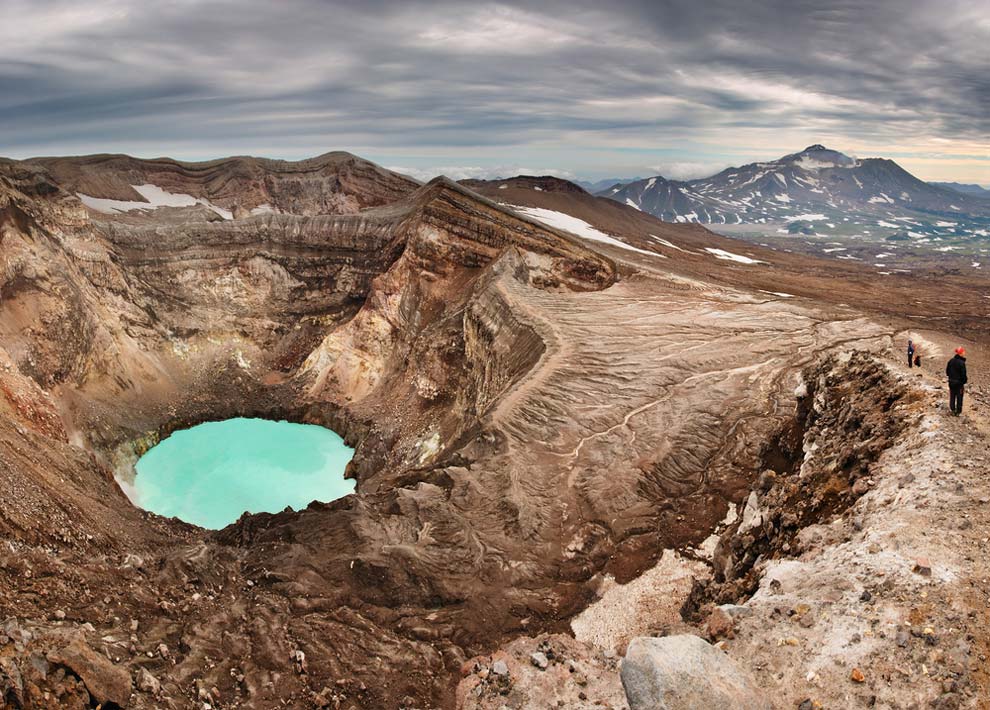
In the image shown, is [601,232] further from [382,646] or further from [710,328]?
[382,646]

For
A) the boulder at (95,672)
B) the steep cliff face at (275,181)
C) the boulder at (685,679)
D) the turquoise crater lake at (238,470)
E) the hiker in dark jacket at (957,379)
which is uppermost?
the steep cliff face at (275,181)

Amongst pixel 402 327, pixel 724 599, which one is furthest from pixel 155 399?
pixel 724 599

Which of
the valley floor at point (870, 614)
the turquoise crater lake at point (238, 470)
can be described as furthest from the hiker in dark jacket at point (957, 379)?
the turquoise crater lake at point (238, 470)

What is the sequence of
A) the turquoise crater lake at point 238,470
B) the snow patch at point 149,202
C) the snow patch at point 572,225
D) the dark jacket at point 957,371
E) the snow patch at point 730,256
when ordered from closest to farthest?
1. the dark jacket at point 957,371
2. the turquoise crater lake at point 238,470
3. the snow patch at point 572,225
4. the snow patch at point 149,202
5. the snow patch at point 730,256

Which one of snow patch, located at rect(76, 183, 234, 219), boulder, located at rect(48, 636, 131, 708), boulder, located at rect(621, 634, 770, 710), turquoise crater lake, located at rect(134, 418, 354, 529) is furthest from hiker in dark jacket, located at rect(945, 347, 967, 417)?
snow patch, located at rect(76, 183, 234, 219)

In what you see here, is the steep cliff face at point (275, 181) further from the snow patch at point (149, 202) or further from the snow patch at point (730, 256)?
the snow patch at point (730, 256)

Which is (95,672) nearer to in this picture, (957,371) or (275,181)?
(957,371)

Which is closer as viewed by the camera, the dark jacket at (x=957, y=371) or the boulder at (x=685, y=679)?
the boulder at (x=685, y=679)
